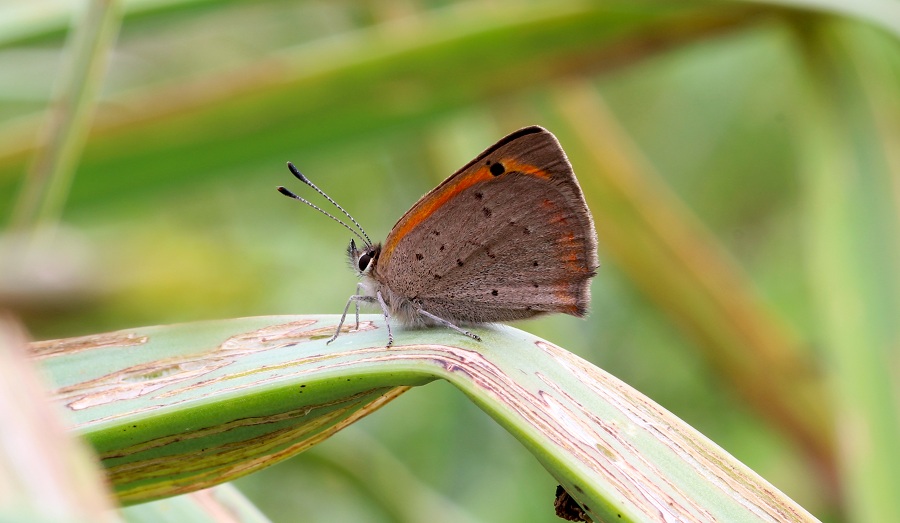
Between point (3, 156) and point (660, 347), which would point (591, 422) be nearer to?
point (3, 156)

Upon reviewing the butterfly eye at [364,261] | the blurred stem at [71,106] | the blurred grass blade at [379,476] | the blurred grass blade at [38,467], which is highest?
the blurred stem at [71,106]

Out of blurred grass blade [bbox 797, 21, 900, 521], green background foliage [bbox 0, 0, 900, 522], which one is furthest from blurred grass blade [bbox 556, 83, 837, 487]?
blurred grass blade [bbox 797, 21, 900, 521]

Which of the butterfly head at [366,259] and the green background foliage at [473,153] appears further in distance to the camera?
the green background foliage at [473,153]

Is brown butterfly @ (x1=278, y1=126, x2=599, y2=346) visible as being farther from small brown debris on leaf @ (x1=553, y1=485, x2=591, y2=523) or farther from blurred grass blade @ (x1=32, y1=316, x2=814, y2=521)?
small brown debris on leaf @ (x1=553, y1=485, x2=591, y2=523)

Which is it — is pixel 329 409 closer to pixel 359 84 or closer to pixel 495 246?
pixel 495 246

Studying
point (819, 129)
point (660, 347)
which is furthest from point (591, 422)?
point (660, 347)

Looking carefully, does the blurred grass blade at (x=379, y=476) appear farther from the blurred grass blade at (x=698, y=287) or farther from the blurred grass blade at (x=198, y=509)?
the blurred grass blade at (x=698, y=287)

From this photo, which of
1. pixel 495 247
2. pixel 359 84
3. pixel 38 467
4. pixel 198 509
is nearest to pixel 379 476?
pixel 495 247

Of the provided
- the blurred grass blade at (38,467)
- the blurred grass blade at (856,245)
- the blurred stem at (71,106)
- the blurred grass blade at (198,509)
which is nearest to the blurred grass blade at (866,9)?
the blurred grass blade at (856,245)
